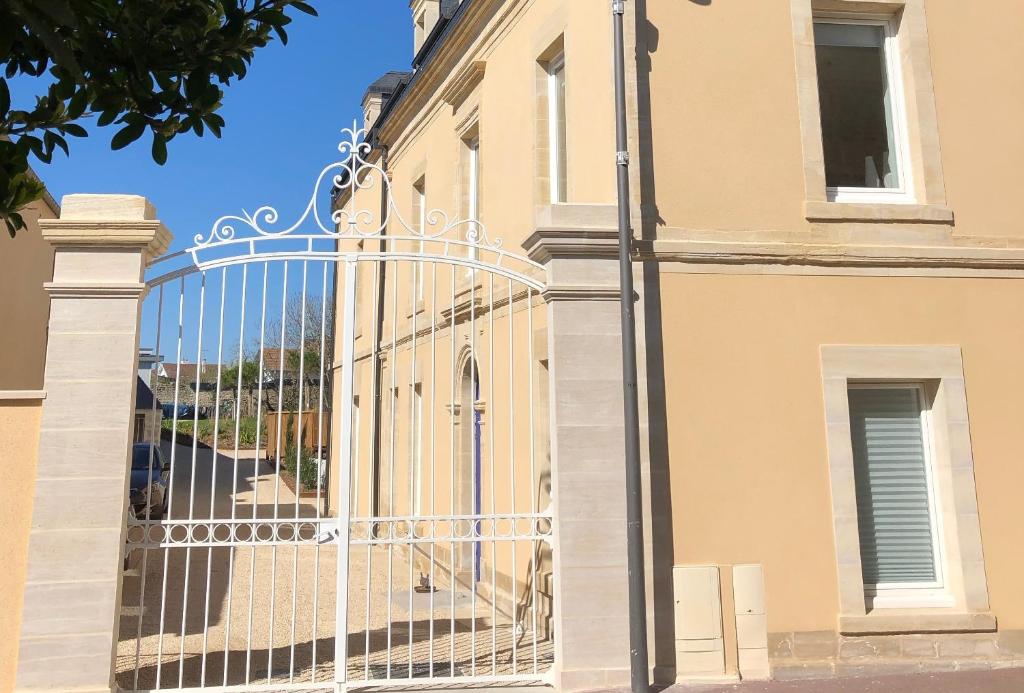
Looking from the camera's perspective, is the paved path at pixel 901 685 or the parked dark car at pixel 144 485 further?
the parked dark car at pixel 144 485

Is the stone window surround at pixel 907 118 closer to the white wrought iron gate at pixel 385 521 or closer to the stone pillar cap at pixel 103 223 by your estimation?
the white wrought iron gate at pixel 385 521

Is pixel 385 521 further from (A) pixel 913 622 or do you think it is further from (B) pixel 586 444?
(A) pixel 913 622

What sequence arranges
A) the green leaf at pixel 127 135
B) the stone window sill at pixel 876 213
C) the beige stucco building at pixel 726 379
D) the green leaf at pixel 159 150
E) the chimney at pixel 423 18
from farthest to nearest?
the chimney at pixel 423 18 → the stone window sill at pixel 876 213 → the beige stucco building at pixel 726 379 → the green leaf at pixel 159 150 → the green leaf at pixel 127 135

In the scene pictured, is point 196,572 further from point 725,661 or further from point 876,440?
point 876,440

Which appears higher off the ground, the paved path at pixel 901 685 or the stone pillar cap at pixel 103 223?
the stone pillar cap at pixel 103 223

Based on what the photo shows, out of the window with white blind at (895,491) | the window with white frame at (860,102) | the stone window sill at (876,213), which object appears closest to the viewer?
the window with white blind at (895,491)

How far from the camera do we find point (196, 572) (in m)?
9.90

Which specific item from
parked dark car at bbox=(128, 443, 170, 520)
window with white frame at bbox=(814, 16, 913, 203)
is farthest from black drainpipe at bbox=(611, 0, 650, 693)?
parked dark car at bbox=(128, 443, 170, 520)

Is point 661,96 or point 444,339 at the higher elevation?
point 661,96

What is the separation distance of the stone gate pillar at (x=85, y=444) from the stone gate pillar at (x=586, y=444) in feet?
9.08

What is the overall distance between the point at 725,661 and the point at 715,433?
1582 millimetres

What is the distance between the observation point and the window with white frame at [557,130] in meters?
7.83

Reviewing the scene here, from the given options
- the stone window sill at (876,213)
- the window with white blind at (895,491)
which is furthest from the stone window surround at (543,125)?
the window with white blind at (895,491)

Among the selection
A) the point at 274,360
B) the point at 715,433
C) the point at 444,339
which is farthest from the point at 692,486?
the point at 274,360
